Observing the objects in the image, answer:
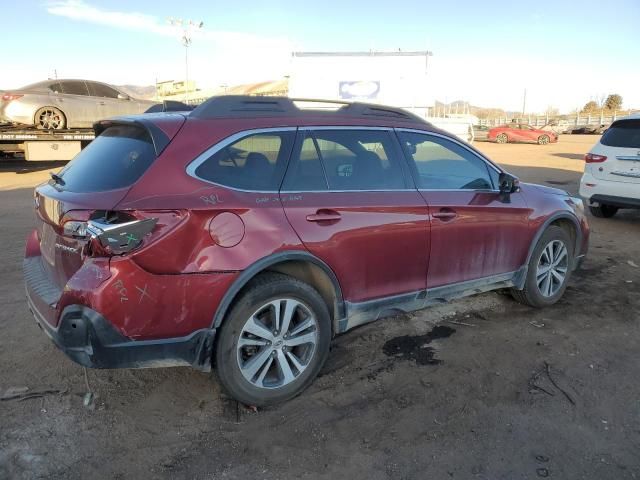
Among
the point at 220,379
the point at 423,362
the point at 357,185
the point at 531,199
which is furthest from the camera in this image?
the point at 531,199

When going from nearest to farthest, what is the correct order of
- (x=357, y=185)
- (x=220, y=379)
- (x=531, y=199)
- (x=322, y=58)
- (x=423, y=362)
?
(x=220, y=379)
(x=357, y=185)
(x=423, y=362)
(x=531, y=199)
(x=322, y=58)

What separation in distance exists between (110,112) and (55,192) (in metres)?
12.9

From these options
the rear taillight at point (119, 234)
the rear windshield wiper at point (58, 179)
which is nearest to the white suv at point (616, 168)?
the rear taillight at point (119, 234)

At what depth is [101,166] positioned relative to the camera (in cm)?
311

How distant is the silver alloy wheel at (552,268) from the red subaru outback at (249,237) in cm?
93

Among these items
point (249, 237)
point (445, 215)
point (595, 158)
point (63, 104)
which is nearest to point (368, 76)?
point (63, 104)

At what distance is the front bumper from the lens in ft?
8.80

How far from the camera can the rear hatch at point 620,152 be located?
8.01m

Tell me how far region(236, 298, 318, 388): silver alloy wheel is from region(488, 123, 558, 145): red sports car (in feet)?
115

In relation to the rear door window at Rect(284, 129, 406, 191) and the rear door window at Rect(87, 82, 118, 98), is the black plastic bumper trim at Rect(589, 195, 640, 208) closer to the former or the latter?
the rear door window at Rect(284, 129, 406, 191)

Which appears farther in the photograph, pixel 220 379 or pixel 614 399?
pixel 614 399

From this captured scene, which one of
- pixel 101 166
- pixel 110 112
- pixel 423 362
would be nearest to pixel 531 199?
pixel 423 362

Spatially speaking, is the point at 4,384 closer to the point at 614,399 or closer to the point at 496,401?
the point at 496,401

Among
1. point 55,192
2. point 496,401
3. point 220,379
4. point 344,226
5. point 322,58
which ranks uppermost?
point 322,58
